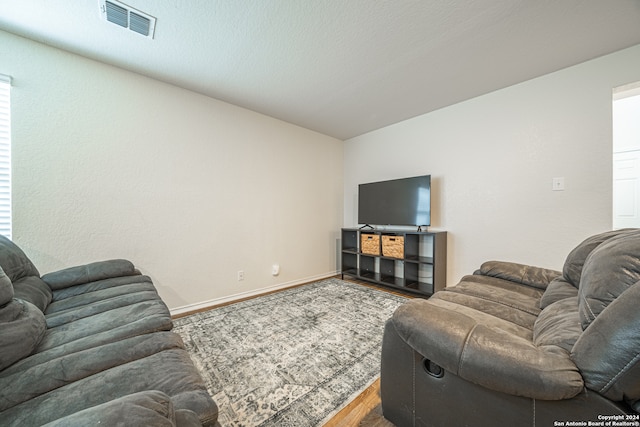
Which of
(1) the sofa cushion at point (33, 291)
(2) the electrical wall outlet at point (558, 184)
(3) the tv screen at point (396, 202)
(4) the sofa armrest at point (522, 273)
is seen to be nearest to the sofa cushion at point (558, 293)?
(4) the sofa armrest at point (522, 273)

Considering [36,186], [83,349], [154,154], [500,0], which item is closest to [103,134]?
[154,154]

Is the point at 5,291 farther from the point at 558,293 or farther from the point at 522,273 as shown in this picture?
the point at 522,273

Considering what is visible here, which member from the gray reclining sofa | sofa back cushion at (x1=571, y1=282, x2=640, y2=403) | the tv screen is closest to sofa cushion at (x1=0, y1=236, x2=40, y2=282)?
the gray reclining sofa

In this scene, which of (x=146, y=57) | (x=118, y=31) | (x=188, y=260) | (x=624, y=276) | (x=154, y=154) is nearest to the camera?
(x=624, y=276)

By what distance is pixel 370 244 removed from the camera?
3.41m

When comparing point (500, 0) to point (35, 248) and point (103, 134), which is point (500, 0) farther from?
point (35, 248)

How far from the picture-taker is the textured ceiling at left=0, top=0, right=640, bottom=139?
5.01ft

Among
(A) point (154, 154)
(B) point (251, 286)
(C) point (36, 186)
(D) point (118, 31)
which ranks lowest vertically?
(B) point (251, 286)

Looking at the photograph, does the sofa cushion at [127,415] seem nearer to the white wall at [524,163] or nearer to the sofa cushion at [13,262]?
the sofa cushion at [13,262]

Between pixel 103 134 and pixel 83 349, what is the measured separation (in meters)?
1.97

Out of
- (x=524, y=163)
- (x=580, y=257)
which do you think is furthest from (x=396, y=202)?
(x=580, y=257)

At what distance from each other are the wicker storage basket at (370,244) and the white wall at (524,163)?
0.82 metres

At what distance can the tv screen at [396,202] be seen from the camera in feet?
9.65

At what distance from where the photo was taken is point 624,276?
76 centimetres
